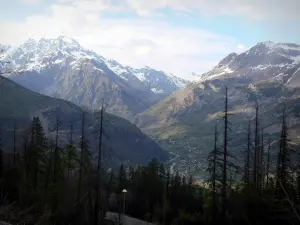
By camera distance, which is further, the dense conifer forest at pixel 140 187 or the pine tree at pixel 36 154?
the pine tree at pixel 36 154

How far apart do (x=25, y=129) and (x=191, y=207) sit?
25.1 m

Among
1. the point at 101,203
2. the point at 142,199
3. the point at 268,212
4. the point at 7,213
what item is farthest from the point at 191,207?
the point at 7,213

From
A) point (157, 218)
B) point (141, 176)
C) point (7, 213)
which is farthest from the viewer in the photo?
point (141, 176)

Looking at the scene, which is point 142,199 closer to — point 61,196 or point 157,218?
point 157,218

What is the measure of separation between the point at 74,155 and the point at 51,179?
14.8 feet

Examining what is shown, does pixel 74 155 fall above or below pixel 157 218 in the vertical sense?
above

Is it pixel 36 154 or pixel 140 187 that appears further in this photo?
pixel 140 187

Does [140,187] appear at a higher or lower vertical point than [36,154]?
lower

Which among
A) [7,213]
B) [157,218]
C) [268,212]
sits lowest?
[157,218]

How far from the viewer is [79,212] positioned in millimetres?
37656

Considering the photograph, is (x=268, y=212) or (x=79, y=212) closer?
(x=268, y=212)

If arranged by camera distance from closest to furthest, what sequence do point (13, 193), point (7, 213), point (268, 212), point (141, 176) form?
point (7, 213) < point (268, 212) < point (13, 193) < point (141, 176)

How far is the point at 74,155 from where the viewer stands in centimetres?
4747

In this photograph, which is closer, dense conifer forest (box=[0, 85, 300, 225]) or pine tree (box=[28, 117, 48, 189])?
dense conifer forest (box=[0, 85, 300, 225])
